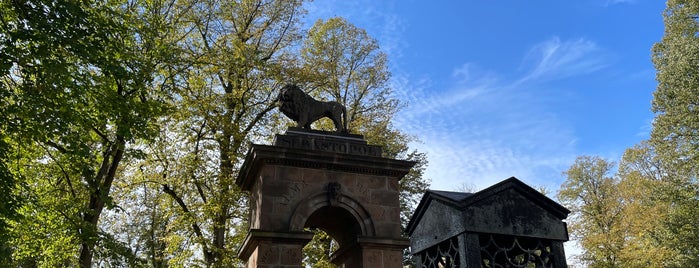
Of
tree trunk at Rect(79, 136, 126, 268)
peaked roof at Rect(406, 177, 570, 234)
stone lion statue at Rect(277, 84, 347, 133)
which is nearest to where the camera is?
peaked roof at Rect(406, 177, 570, 234)

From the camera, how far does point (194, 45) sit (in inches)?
674

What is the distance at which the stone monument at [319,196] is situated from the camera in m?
7.39

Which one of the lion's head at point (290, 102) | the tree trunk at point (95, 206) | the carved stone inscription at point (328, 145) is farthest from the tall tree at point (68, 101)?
the carved stone inscription at point (328, 145)

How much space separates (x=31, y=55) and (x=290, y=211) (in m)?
5.75

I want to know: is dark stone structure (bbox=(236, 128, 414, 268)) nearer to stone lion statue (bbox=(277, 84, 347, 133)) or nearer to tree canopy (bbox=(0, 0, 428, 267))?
stone lion statue (bbox=(277, 84, 347, 133))

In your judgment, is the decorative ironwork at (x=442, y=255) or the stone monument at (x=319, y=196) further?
the stone monument at (x=319, y=196)

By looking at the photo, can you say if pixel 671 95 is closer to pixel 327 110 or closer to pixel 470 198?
pixel 327 110

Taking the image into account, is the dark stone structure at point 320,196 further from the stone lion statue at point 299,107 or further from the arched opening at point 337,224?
the stone lion statue at point 299,107

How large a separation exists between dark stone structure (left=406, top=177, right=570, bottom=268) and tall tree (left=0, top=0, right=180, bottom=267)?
26.4ft

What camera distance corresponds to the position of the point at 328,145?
8.27 metres

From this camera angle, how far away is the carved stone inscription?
8.05m

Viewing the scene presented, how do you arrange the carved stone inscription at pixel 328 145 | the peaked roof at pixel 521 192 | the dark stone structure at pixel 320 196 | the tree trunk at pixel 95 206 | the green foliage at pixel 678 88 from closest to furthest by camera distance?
the peaked roof at pixel 521 192 → the dark stone structure at pixel 320 196 → the carved stone inscription at pixel 328 145 → the tree trunk at pixel 95 206 → the green foliage at pixel 678 88

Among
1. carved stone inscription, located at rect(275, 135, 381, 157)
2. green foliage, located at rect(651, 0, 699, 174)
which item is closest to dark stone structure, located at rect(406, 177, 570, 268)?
carved stone inscription, located at rect(275, 135, 381, 157)

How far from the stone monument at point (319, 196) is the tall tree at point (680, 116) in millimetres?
17849
